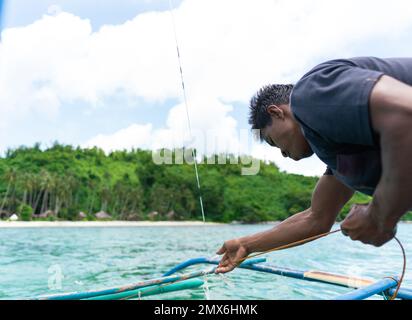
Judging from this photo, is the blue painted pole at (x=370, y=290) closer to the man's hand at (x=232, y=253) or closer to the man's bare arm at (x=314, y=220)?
the man's bare arm at (x=314, y=220)

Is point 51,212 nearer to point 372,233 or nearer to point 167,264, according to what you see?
point 167,264

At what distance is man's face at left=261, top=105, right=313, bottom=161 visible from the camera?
1.39m

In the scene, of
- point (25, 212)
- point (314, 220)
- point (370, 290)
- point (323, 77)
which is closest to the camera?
point (323, 77)

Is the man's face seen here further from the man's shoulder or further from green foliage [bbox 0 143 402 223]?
green foliage [bbox 0 143 402 223]

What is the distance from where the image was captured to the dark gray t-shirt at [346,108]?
0.98 metres

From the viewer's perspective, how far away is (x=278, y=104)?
1430 mm

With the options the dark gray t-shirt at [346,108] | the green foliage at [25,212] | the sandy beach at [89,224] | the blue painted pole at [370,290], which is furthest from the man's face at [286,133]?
the green foliage at [25,212]

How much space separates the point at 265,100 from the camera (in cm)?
146

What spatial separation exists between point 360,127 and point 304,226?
1.06 meters

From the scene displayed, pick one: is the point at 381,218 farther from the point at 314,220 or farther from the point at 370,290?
the point at 370,290

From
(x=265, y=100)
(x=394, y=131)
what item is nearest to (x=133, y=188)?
(x=265, y=100)

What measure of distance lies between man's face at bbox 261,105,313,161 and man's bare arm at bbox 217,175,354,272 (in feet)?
1.29

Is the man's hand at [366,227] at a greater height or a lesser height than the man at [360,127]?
lesser

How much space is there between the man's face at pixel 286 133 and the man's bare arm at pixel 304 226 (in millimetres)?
394
